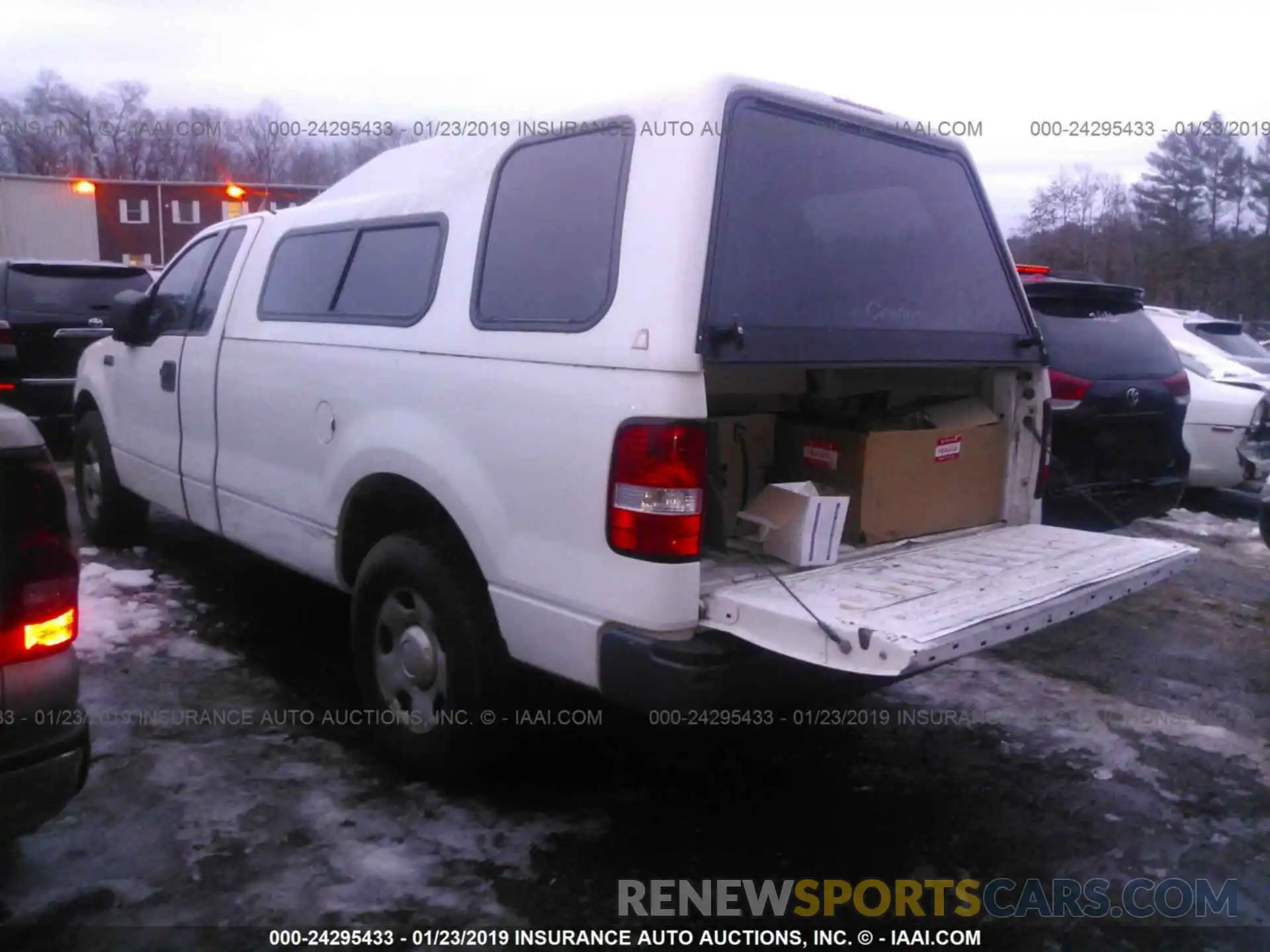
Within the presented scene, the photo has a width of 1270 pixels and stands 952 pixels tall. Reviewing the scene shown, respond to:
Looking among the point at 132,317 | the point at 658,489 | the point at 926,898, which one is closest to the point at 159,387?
the point at 132,317

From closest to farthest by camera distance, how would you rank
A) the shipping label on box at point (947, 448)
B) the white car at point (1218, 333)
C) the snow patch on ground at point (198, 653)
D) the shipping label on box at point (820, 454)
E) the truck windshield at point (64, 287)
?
the shipping label on box at point (820, 454)
the shipping label on box at point (947, 448)
the snow patch on ground at point (198, 653)
the truck windshield at point (64, 287)
the white car at point (1218, 333)

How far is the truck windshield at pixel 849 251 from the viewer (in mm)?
3100

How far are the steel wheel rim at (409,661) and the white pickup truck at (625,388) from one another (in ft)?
0.04

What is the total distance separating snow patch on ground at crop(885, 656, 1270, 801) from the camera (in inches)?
163

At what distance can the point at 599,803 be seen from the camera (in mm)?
3635

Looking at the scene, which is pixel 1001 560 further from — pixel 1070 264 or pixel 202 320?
pixel 1070 264

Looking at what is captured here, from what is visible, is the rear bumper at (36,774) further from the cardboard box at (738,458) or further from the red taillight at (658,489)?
the cardboard box at (738,458)

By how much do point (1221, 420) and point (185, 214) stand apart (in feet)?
142

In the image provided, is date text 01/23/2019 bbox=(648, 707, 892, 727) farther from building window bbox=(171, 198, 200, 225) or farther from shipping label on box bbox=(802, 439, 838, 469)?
building window bbox=(171, 198, 200, 225)

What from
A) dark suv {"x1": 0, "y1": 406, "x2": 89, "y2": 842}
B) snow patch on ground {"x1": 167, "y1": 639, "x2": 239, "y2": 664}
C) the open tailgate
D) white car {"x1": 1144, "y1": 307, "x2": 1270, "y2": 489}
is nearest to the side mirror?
snow patch on ground {"x1": 167, "y1": 639, "x2": 239, "y2": 664}

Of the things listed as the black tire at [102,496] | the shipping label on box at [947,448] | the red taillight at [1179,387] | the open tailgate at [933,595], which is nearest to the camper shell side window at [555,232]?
the open tailgate at [933,595]

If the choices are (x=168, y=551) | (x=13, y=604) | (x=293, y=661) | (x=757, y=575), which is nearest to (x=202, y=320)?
(x=293, y=661)

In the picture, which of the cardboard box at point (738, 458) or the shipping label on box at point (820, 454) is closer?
the cardboard box at point (738, 458)

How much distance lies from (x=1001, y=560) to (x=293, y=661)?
311 centimetres
